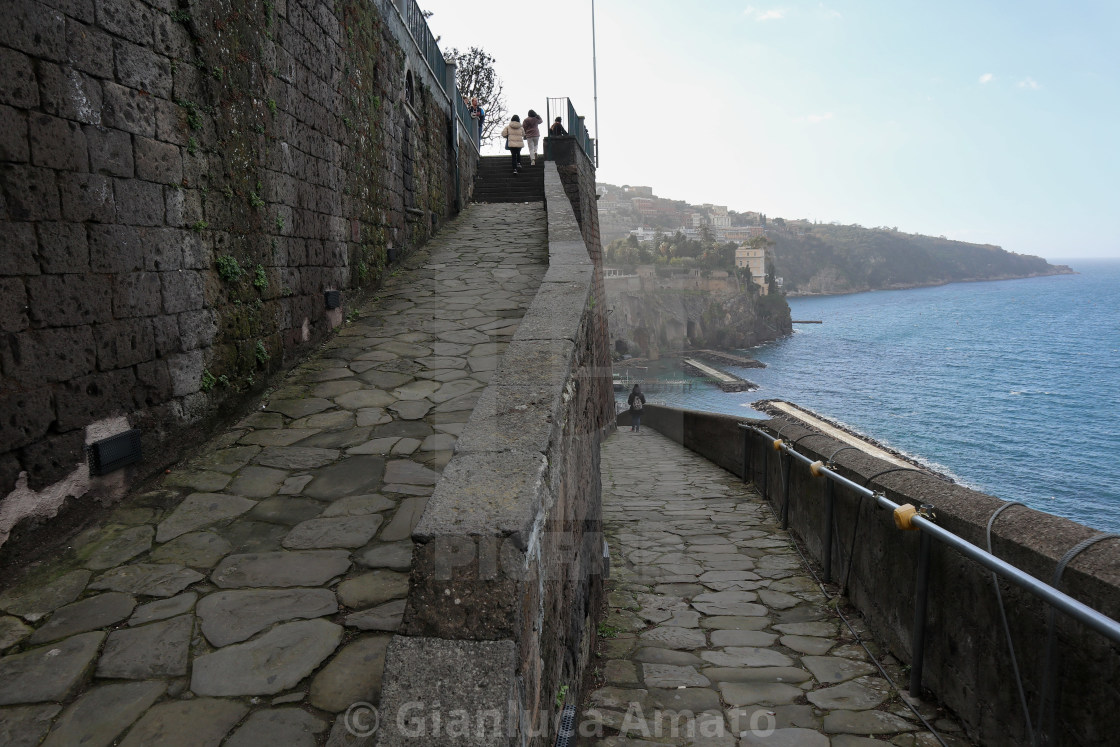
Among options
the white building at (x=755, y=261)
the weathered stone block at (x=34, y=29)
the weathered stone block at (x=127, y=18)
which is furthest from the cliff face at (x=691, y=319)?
the weathered stone block at (x=34, y=29)

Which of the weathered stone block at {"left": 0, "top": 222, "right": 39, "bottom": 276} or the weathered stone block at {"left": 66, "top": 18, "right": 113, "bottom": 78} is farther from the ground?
the weathered stone block at {"left": 66, "top": 18, "right": 113, "bottom": 78}

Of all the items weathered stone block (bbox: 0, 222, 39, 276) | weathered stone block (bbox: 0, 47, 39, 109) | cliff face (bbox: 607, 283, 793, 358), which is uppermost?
weathered stone block (bbox: 0, 47, 39, 109)

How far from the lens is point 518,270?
8.13 metres

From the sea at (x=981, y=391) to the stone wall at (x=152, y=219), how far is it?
25.6 metres

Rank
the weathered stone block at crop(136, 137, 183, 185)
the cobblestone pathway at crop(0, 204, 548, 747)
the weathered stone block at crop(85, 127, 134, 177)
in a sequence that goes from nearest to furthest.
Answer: the cobblestone pathway at crop(0, 204, 548, 747) < the weathered stone block at crop(85, 127, 134, 177) < the weathered stone block at crop(136, 137, 183, 185)

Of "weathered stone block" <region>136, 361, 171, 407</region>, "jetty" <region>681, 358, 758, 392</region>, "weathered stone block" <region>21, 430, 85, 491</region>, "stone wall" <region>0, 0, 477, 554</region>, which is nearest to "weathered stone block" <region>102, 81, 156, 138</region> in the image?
"stone wall" <region>0, 0, 477, 554</region>

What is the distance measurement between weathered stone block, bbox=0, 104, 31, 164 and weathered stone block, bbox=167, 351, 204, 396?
53.5 inches

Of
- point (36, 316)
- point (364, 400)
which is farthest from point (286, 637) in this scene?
point (364, 400)

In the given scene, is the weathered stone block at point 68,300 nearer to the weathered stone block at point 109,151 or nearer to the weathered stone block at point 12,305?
the weathered stone block at point 12,305

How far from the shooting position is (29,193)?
9.70 feet

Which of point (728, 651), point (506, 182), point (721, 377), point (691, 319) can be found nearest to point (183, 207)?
point (728, 651)

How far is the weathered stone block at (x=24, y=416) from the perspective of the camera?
112 inches

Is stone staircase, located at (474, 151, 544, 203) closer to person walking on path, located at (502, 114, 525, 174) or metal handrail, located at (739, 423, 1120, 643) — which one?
person walking on path, located at (502, 114, 525, 174)

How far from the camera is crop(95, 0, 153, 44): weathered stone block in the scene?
339 cm
